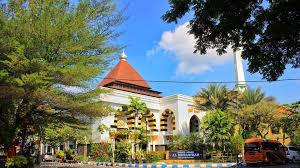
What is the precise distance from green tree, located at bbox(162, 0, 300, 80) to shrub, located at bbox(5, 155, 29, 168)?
10708mm

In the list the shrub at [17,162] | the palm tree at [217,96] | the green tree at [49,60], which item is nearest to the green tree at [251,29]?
the green tree at [49,60]

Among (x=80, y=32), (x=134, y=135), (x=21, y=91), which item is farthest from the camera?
(x=134, y=135)

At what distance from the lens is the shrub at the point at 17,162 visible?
A: 15258mm

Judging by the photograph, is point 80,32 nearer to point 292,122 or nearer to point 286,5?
point 286,5

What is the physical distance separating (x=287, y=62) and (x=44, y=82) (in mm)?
9397

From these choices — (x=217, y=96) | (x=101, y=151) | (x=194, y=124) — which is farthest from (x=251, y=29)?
(x=194, y=124)

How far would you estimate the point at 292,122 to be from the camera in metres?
36.7

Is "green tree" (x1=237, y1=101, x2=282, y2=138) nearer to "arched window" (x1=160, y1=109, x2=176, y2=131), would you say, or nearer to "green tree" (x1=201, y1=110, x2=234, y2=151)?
"green tree" (x1=201, y1=110, x2=234, y2=151)

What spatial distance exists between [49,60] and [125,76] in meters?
29.4

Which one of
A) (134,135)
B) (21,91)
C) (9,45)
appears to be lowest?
(134,135)

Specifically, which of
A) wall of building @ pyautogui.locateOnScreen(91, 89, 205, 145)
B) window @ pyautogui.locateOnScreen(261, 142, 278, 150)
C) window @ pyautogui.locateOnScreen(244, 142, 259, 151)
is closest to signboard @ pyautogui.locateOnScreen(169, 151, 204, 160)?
wall of building @ pyautogui.locateOnScreen(91, 89, 205, 145)

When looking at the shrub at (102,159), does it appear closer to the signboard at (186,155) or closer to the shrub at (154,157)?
the shrub at (154,157)

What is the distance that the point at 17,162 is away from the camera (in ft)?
50.5

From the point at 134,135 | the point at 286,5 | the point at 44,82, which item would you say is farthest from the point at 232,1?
the point at 134,135
